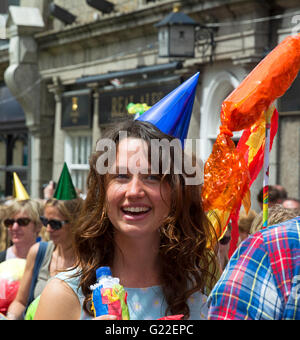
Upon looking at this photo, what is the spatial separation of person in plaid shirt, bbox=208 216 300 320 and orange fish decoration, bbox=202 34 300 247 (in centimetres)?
67

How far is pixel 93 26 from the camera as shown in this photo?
545 inches

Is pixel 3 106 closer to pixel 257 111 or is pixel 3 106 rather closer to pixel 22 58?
pixel 22 58

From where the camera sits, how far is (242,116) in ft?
7.37

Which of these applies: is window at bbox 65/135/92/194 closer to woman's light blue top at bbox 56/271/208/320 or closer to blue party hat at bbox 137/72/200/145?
blue party hat at bbox 137/72/200/145

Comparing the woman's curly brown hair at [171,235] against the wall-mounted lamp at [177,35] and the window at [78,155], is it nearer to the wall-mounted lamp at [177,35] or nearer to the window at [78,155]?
the wall-mounted lamp at [177,35]

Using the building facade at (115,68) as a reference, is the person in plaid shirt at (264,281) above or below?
below

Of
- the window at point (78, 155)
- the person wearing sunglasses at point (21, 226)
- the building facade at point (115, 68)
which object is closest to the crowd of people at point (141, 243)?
the person wearing sunglasses at point (21, 226)

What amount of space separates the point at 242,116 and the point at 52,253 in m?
2.83

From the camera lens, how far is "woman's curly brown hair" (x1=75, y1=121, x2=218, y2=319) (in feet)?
8.25

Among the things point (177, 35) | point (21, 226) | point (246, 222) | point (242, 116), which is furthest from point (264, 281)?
point (177, 35)

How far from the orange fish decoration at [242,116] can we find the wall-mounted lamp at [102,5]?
442 inches

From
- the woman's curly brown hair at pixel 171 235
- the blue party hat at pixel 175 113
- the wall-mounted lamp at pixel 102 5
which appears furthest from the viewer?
the wall-mounted lamp at pixel 102 5

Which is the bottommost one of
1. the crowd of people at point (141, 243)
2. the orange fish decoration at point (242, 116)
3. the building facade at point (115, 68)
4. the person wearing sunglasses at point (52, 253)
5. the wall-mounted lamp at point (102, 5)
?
the person wearing sunglasses at point (52, 253)

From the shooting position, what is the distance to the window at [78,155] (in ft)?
49.0
